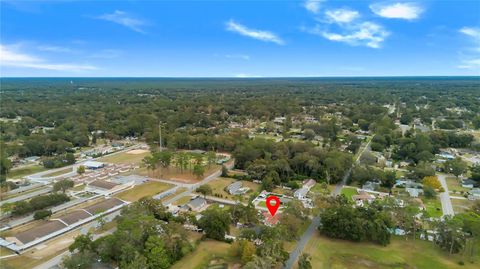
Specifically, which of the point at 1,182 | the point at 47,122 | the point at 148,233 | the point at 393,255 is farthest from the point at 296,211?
the point at 47,122

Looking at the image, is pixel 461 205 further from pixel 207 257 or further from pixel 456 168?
pixel 207 257

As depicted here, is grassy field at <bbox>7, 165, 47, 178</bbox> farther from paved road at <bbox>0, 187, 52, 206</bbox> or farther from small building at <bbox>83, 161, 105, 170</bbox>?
paved road at <bbox>0, 187, 52, 206</bbox>

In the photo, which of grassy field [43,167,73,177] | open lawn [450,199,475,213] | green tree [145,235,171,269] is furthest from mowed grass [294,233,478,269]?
grassy field [43,167,73,177]

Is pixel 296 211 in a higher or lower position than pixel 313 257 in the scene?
higher

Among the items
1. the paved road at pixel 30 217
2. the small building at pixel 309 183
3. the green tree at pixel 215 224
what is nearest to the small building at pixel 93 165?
the paved road at pixel 30 217

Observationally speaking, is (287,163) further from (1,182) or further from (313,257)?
(1,182)

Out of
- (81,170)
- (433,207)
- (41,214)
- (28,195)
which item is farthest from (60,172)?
(433,207)
